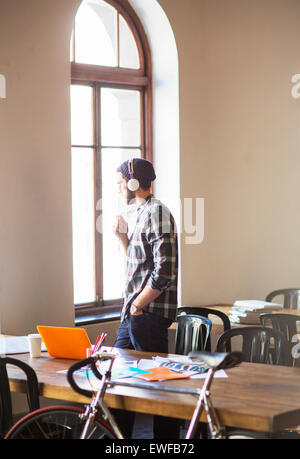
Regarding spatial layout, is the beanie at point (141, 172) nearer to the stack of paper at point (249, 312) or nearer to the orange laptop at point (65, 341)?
the orange laptop at point (65, 341)

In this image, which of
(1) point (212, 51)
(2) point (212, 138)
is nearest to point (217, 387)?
(2) point (212, 138)

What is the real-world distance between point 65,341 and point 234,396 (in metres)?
1.05

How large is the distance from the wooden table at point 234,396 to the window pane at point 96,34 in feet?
9.09

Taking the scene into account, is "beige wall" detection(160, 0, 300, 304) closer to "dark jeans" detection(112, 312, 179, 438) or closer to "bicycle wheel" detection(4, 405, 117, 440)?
"dark jeans" detection(112, 312, 179, 438)

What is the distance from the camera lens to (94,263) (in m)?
5.34

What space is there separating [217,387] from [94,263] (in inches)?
103

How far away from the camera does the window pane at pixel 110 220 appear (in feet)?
17.7

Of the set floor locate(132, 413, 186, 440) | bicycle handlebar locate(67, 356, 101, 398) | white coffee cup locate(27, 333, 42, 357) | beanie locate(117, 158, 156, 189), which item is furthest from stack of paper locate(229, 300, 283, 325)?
bicycle handlebar locate(67, 356, 101, 398)

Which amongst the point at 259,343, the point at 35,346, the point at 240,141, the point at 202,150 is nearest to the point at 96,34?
the point at 202,150

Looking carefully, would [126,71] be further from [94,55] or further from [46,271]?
[46,271]

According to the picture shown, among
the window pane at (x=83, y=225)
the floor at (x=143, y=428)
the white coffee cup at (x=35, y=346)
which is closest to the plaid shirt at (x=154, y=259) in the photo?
the white coffee cup at (x=35, y=346)

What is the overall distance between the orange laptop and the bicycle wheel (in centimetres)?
65

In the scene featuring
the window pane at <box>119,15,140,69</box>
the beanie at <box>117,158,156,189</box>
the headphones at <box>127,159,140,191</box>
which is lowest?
the headphones at <box>127,159,140,191</box>

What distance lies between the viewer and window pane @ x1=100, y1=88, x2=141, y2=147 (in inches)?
212
